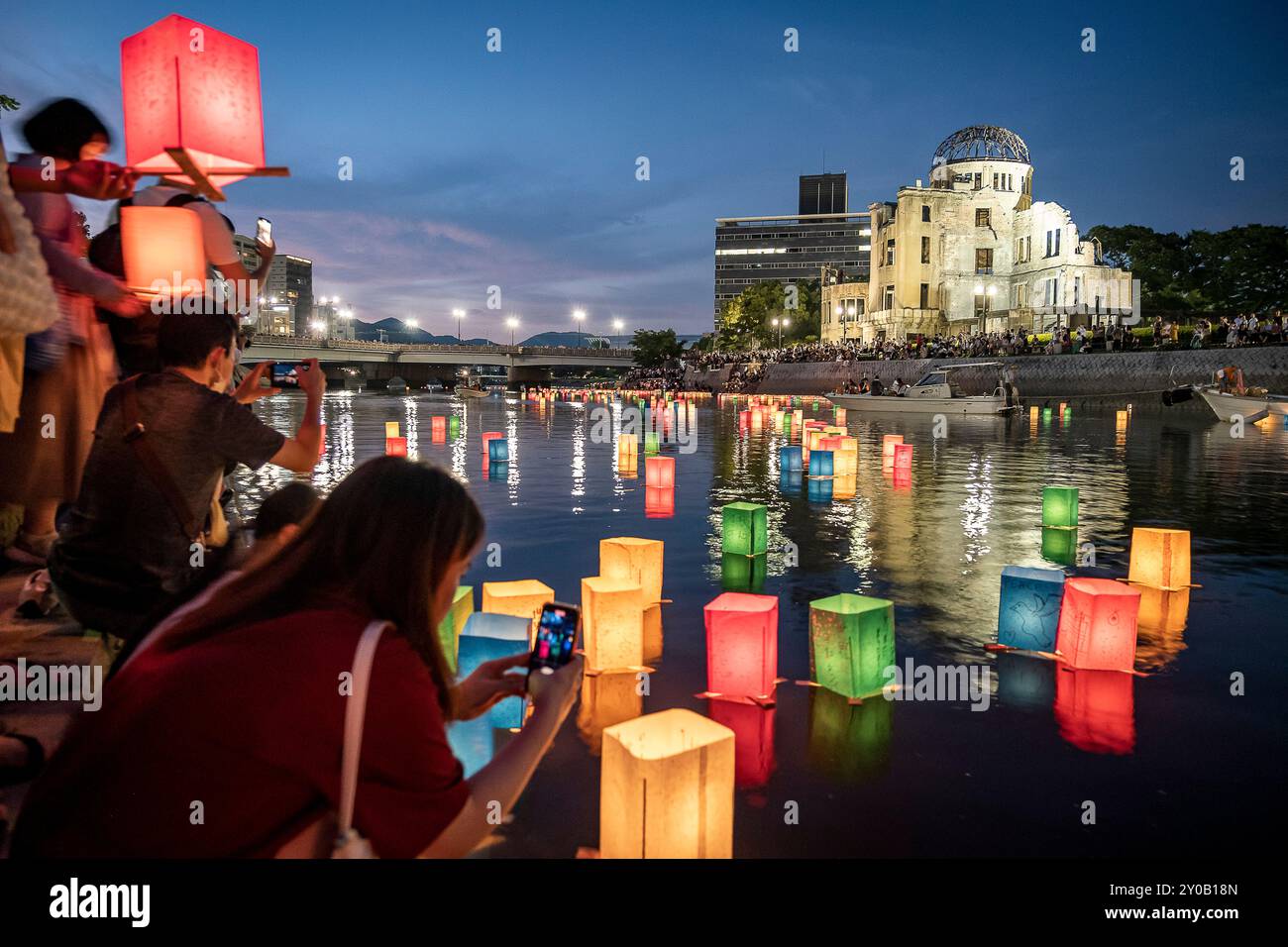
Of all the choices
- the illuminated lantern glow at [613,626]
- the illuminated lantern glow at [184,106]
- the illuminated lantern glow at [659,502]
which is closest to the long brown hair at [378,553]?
the illuminated lantern glow at [613,626]

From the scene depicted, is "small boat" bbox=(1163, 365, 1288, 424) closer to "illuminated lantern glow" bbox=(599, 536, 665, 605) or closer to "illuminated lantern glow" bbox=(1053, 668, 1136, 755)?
"illuminated lantern glow" bbox=(1053, 668, 1136, 755)

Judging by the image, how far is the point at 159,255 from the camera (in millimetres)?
3510

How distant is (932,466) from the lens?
14305mm

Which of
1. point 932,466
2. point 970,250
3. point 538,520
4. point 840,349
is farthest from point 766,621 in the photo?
point 970,250

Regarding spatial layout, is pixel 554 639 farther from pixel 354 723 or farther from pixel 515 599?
pixel 515 599

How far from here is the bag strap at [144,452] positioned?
293cm

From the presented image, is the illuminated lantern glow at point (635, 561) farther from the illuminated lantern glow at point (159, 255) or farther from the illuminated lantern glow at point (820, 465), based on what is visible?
the illuminated lantern glow at point (820, 465)

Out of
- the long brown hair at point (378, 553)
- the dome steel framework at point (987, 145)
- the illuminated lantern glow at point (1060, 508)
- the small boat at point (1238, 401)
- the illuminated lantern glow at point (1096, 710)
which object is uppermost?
the dome steel framework at point (987, 145)

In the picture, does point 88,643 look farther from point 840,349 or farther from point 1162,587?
point 840,349

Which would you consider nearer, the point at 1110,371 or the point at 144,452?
the point at 144,452

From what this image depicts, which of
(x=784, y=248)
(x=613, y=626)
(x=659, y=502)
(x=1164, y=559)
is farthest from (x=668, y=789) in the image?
(x=784, y=248)

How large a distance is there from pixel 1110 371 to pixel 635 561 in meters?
37.3

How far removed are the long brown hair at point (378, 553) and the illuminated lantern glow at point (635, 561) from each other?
12.9ft

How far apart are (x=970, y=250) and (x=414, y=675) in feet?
249
